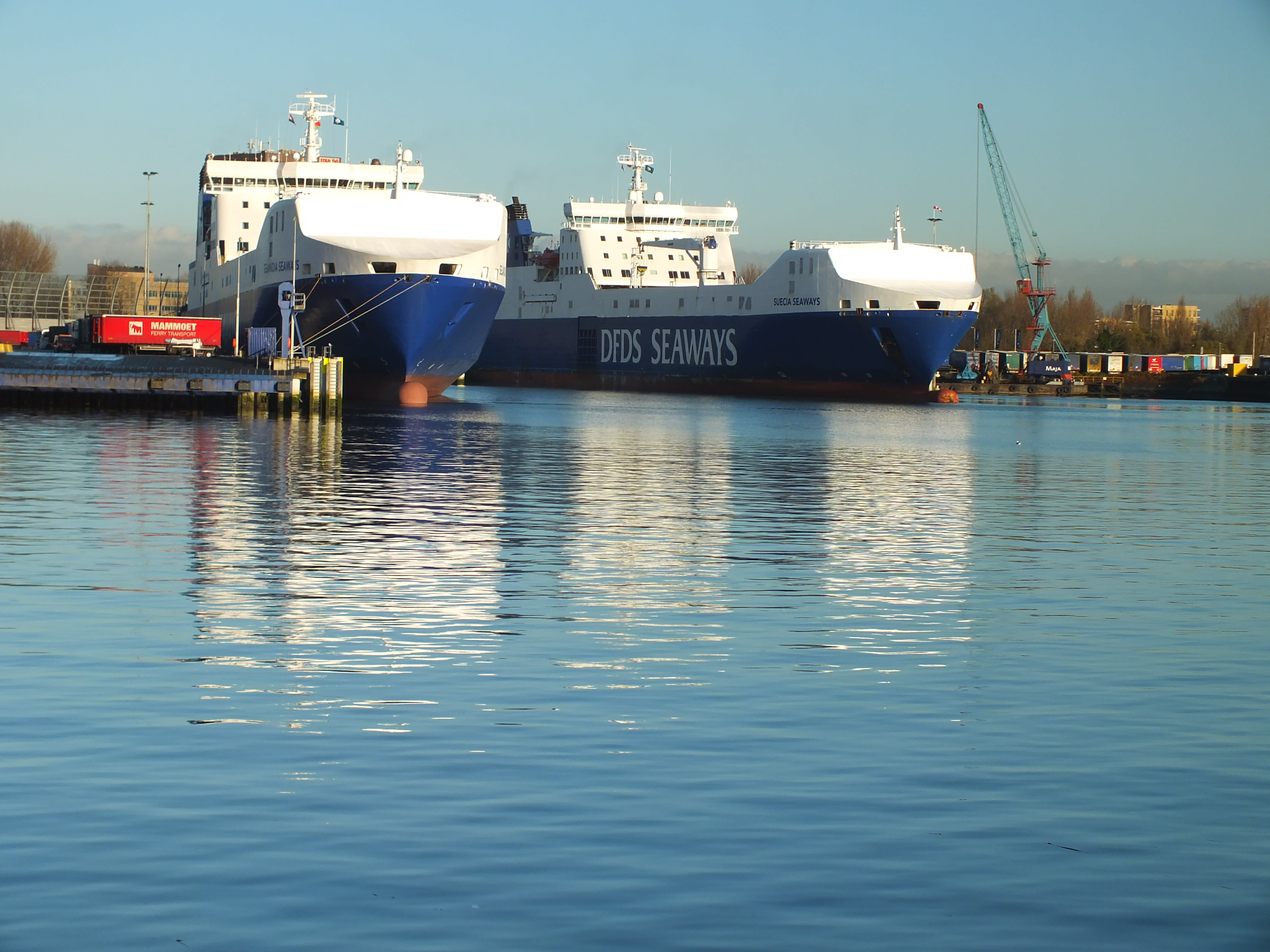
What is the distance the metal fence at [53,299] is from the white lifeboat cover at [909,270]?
44.4 meters

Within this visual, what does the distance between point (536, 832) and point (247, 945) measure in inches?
69.2

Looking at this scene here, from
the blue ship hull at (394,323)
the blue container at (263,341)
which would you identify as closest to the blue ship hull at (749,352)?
the blue ship hull at (394,323)

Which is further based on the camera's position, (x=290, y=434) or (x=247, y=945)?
(x=290, y=434)

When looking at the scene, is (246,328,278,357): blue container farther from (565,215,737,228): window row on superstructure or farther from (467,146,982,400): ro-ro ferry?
(565,215,737,228): window row on superstructure

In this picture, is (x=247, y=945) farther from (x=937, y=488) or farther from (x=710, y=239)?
(x=710, y=239)

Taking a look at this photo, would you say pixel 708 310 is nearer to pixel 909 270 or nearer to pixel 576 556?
pixel 909 270

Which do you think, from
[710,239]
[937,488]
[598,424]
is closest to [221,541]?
[937,488]

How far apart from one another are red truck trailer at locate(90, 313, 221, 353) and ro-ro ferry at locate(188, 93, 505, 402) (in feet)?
6.41

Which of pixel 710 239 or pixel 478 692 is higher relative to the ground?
pixel 710 239

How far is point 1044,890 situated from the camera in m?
6.92

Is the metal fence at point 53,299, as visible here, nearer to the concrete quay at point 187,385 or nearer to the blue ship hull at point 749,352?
the blue ship hull at point 749,352

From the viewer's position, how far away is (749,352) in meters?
87.2

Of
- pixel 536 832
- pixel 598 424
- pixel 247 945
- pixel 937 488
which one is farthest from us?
pixel 598 424

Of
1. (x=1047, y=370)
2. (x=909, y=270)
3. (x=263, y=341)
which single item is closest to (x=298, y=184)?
(x=263, y=341)
